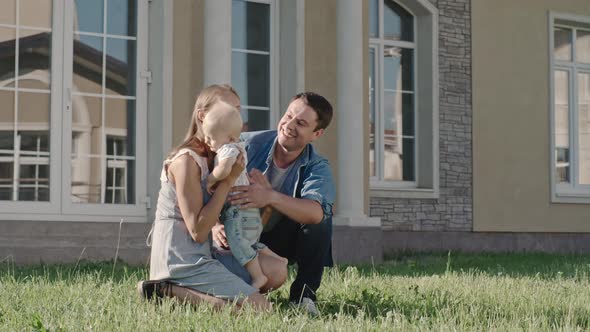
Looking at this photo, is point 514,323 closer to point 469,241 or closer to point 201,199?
point 201,199

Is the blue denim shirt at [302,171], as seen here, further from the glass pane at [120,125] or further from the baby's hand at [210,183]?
the glass pane at [120,125]

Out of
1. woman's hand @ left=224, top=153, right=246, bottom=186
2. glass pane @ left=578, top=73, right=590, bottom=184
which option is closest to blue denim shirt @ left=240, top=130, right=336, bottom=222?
woman's hand @ left=224, top=153, right=246, bottom=186

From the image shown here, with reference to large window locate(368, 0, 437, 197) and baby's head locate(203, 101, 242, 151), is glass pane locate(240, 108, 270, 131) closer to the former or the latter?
large window locate(368, 0, 437, 197)

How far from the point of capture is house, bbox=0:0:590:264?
900cm

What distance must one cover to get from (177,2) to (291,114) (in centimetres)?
471

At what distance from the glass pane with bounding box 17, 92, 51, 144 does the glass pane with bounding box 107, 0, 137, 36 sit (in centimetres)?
92

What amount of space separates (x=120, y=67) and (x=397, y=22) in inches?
168

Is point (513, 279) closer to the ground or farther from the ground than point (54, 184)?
closer to the ground

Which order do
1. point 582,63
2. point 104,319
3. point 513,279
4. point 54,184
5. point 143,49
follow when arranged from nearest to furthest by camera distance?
point 104,319 → point 513,279 → point 54,184 → point 143,49 → point 582,63

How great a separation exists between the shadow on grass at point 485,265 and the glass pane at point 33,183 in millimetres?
2501

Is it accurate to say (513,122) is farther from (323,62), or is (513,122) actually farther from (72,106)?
(72,106)

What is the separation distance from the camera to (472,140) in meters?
→ 12.9

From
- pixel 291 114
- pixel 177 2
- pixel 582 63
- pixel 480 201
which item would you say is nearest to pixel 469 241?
pixel 480 201

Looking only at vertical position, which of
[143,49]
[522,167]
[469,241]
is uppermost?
[143,49]
